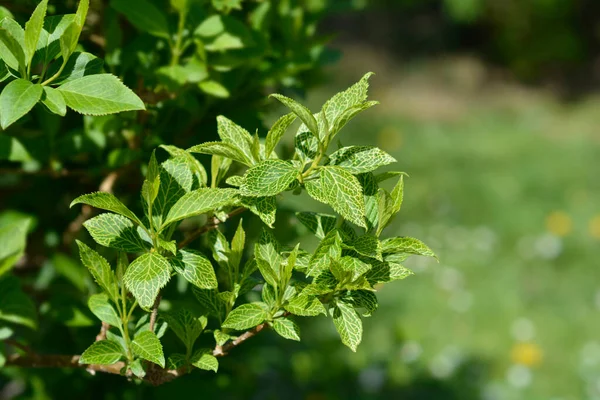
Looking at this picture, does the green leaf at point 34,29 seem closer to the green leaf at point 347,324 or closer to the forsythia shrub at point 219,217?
the forsythia shrub at point 219,217

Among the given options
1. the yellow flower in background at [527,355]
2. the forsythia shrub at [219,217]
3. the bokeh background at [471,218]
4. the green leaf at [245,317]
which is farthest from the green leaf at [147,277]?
the yellow flower in background at [527,355]

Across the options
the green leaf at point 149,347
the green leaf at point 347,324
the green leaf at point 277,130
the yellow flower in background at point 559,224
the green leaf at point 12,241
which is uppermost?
the yellow flower in background at point 559,224

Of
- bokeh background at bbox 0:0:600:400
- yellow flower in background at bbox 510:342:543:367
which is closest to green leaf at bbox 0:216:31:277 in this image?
bokeh background at bbox 0:0:600:400

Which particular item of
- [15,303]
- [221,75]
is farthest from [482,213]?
[15,303]

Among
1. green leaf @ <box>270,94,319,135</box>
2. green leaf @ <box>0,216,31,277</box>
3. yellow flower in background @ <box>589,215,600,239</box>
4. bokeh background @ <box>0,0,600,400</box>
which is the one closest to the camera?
green leaf @ <box>270,94,319,135</box>

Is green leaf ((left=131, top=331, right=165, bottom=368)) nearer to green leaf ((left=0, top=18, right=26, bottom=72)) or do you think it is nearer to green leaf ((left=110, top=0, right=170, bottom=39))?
green leaf ((left=0, top=18, right=26, bottom=72))

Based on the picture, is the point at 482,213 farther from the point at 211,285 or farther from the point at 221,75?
the point at 211,285

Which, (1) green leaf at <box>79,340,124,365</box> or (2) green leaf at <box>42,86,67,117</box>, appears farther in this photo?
(1) green leaf at <box>79,340,124,365</box>
